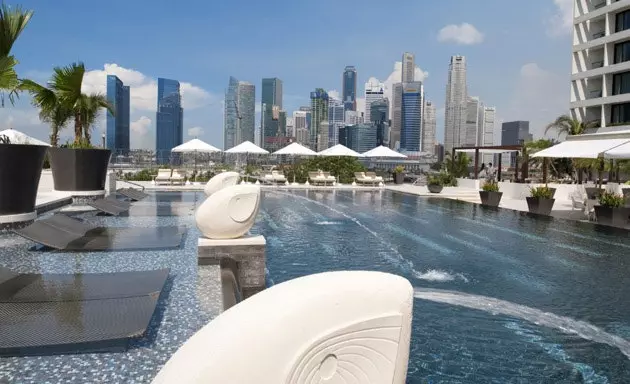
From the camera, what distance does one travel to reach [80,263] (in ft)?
18.4

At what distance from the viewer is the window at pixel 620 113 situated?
4169 centimetres

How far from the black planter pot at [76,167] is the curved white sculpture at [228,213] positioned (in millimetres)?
8228

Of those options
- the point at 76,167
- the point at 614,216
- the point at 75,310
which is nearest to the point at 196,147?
the point at 76,167

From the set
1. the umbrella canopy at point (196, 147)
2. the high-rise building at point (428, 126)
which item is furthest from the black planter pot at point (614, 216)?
the high-rise building at point (428, 126)

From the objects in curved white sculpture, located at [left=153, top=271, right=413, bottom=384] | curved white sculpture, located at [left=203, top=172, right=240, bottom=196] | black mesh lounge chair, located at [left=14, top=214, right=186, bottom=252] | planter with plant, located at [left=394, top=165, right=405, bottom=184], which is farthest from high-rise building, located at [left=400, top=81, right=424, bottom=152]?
curved white sculpture, located at [left=153, top=271, right=413, bottom=384]

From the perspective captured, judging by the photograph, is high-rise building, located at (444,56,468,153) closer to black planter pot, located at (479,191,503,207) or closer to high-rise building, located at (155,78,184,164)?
high-rise building, located at (155,78,184,164)

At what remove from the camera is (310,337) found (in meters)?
1.55

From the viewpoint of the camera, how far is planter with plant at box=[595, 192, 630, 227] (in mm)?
12297

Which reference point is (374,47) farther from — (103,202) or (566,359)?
(566,359)

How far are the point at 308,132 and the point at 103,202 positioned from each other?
287ft

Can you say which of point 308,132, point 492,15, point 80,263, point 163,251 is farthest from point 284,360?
point 308,132

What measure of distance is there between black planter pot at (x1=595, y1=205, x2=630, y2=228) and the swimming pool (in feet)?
2.23

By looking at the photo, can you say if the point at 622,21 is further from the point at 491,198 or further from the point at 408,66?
the point at 408,66

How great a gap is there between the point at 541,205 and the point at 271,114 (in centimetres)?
8046
